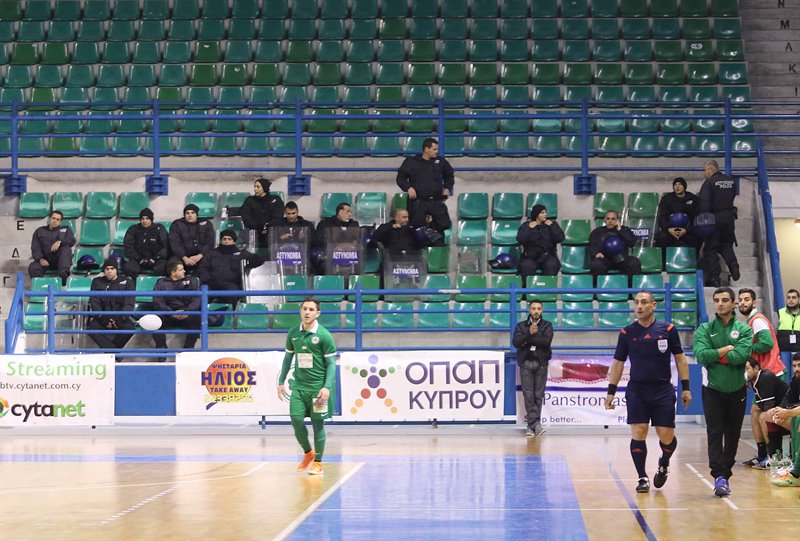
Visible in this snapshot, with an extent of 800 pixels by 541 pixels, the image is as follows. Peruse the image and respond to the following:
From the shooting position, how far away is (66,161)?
23.7 meters

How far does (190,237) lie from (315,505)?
32.9 ft

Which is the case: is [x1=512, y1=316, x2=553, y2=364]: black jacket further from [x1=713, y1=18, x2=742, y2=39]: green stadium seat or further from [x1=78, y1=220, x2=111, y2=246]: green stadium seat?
[x1=713, y1=18, x2=742, y2=39]: green stadium seat

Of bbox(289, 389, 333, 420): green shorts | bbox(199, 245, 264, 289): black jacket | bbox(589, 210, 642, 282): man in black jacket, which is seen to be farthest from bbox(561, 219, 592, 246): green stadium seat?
bbox(289, 389, 333, 420): green shorts

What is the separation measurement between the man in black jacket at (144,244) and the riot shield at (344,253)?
2.80m

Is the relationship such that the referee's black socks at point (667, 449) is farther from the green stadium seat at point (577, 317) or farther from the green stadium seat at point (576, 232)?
the green stadium seat at point (576, 232)

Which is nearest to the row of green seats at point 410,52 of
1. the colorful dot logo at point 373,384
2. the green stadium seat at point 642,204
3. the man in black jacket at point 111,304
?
the green stadium seat at point 642,204

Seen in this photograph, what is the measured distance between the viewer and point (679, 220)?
21062 mm

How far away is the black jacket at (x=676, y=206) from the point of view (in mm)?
21141

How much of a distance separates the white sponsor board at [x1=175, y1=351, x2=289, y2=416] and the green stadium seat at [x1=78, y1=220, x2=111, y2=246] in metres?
4.09

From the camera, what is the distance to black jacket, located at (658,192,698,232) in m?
21.1

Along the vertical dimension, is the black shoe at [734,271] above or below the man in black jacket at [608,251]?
below

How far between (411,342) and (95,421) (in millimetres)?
5175

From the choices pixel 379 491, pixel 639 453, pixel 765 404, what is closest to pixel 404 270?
pixel 765 404

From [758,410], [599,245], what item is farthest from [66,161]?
[758,410]
